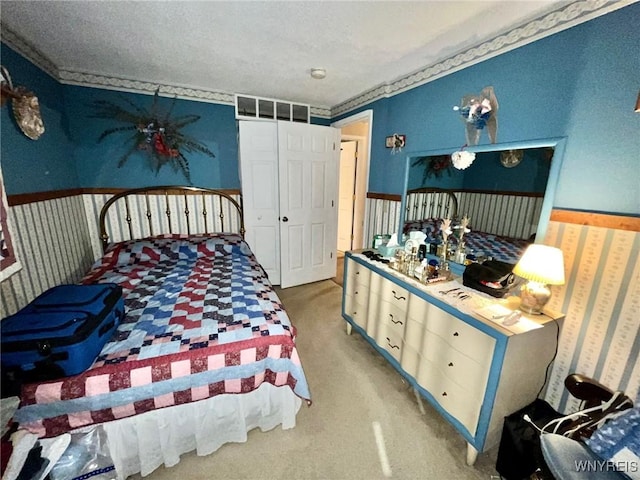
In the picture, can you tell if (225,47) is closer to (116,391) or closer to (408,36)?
(408,36)

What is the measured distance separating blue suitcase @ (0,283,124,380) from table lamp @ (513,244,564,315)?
212 cm

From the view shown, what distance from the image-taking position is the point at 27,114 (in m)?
1.82

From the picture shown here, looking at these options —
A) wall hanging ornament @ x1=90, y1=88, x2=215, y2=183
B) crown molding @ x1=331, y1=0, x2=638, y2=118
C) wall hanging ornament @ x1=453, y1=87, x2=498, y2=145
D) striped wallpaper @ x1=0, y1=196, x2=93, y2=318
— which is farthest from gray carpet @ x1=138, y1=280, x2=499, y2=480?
wall hanging ornament @ x1=90, y1=88, x2=215, y2=183

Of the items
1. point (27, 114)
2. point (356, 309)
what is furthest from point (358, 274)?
point (27, 114)

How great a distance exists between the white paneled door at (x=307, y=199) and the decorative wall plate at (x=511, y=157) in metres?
2.13

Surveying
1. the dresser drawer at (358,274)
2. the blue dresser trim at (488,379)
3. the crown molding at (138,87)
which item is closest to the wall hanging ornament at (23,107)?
the crown molding at (138,87)

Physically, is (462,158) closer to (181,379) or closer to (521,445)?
(521,445)

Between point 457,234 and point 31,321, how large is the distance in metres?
2.57

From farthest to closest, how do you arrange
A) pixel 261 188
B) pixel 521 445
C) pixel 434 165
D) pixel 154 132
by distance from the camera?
1. pixel 261 188
2. pixel 154 132
3. pixel 434 165
4. pixel 521 445

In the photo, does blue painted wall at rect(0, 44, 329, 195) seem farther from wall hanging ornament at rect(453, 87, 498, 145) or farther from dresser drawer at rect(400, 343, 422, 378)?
dresser drawer at rect(400, 343, 422, 378)

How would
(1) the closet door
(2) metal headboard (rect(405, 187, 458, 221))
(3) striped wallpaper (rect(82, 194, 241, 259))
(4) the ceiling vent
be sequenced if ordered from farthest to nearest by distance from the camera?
(4) the ceiling vent < (1) the closet door < (3) striped wallpaper (rect(82, 194, 241, 259)) < (2) metal headboard (rect(405, 187, 458, 221))

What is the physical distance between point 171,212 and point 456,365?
10.3 ft

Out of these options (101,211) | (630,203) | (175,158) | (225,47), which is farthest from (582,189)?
(101,211)

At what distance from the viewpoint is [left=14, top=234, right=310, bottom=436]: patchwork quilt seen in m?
1.13
